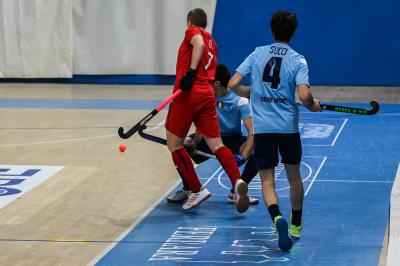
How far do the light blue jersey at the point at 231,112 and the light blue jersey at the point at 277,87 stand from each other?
4.90 ft

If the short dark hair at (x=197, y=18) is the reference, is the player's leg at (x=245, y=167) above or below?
below

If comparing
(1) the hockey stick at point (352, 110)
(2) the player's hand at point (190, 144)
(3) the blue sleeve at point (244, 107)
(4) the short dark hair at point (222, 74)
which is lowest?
(2) the player's hand at point (190, 144)

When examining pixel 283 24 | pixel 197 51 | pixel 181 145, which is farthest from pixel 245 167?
pixel 283 24

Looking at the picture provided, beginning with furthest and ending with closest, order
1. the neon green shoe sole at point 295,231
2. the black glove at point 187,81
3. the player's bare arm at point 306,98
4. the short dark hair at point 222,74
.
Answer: the short dark hair at point 222,74 < the black glove at point 187,81 < the neon green shoe sole at point 295,231 < the player's bare arm at point 306,98

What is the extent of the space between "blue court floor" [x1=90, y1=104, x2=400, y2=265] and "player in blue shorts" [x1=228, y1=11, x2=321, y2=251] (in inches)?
15.5

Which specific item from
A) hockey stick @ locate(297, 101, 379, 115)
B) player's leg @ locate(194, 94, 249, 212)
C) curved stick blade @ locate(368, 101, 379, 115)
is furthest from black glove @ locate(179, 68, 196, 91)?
curved stick blade @ locate(368, 101, 379, 115)

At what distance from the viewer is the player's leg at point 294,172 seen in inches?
304

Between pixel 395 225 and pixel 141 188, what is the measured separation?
4.20 metres

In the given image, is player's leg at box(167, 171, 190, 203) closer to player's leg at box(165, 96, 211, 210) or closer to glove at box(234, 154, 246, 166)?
player's leg at box(165, 96, 211, 210)

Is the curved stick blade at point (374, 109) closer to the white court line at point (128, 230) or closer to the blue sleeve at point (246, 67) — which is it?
the blue sleeve at point (246, 67)

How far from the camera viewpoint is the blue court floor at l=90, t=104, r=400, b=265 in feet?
25.0

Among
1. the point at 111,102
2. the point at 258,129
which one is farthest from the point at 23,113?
the point at 258,129

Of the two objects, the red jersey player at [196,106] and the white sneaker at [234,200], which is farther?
the white sneaker at [234,200]

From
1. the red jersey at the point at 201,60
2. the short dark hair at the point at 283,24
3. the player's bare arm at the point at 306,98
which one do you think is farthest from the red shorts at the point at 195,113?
the player's bare arm at the point at 306,98
